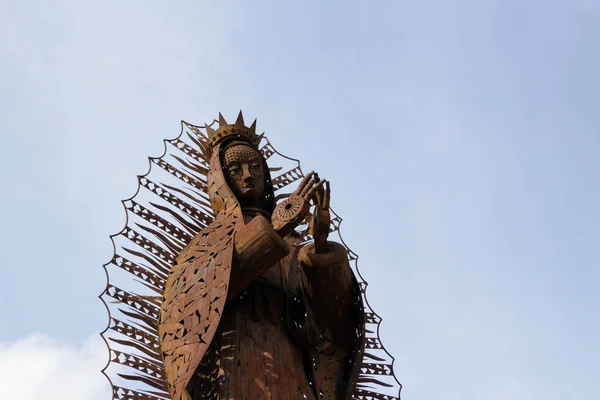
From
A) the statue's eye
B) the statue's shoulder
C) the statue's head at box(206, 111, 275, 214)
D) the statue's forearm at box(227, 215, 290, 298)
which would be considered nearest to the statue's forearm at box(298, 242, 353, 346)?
the statue's forearm at box(227, 215, 290, 298)

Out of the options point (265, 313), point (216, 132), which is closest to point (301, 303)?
point (265, 313)

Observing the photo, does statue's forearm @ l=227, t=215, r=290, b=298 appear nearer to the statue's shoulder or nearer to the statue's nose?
the statue's shoulder

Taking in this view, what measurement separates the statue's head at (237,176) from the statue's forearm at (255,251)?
78 centimetres

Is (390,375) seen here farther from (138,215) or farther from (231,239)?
(138,215)

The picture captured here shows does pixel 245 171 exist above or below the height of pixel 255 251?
above

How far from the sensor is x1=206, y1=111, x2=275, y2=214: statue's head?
7449 millimetres

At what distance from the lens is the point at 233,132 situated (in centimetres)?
797

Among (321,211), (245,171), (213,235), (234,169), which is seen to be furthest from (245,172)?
(321,211)

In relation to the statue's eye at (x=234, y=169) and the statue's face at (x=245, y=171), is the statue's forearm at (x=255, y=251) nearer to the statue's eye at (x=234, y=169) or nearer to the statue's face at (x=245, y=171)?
the statue's face at (x=245, y=171)

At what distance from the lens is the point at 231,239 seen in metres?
6.57

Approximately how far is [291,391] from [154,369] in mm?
1029

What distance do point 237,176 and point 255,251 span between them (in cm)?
130

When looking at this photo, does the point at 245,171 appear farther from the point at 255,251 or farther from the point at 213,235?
the point at 255,251

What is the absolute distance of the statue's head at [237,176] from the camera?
7449 mm
